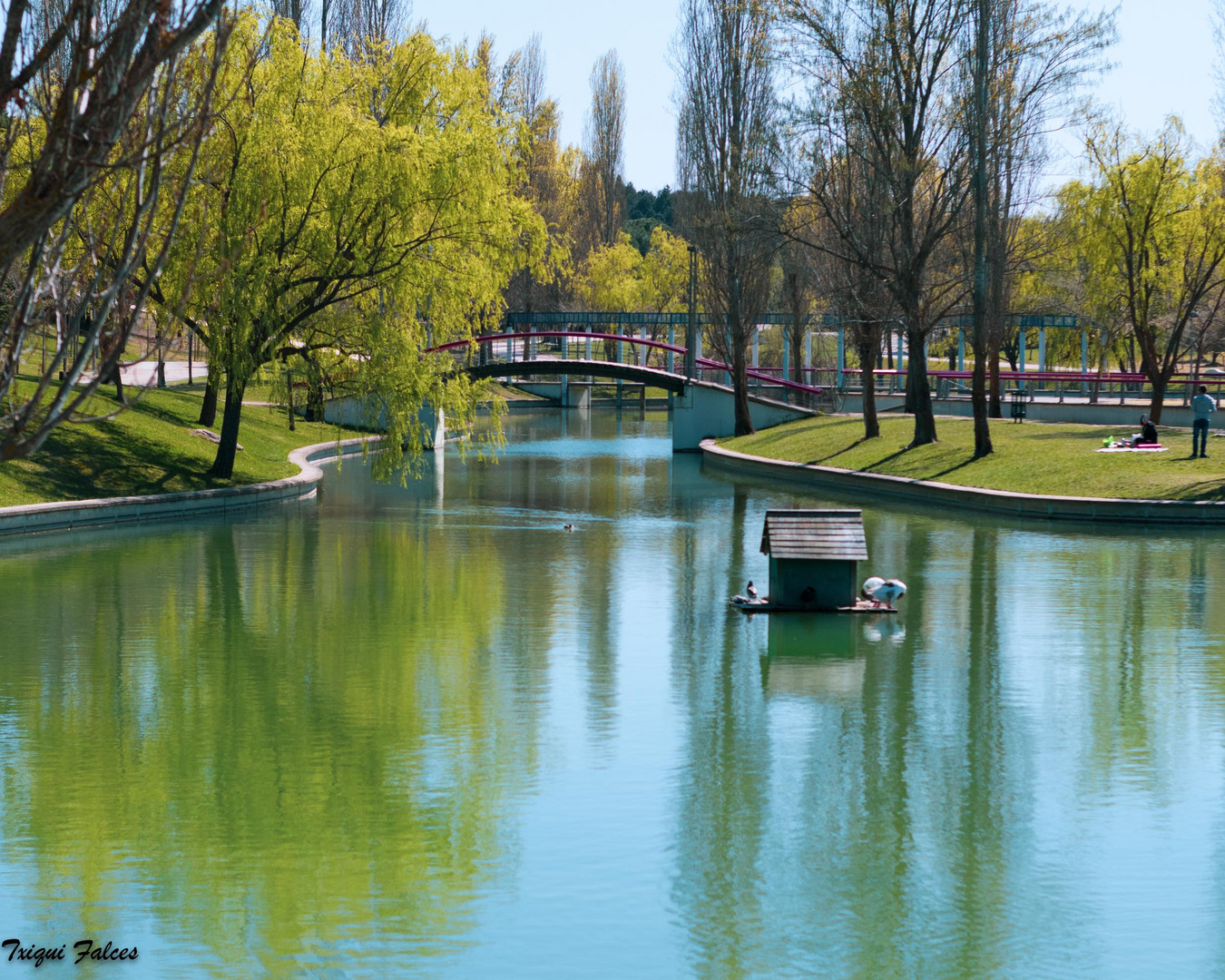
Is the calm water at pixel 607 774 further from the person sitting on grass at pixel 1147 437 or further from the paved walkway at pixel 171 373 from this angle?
the paved walkway at pixel 171 373

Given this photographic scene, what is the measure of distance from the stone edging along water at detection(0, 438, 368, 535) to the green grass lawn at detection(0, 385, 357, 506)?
2.15ft

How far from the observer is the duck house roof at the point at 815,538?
16.5 meters

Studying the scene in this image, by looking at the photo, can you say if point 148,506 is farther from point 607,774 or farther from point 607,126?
point 607,126

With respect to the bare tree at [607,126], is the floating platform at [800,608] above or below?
below

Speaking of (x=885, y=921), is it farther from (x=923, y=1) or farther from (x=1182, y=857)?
(x=923, y=1)

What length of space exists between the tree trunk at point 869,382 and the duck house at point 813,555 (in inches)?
861

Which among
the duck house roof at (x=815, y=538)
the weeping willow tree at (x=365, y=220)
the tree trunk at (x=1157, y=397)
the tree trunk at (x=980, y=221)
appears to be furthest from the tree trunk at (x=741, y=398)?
the duck house roof at (x=815, y=538)

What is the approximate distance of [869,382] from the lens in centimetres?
3894

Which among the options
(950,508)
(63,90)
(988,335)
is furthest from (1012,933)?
(988,335)

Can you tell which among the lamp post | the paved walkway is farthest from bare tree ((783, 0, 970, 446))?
the paved walkway

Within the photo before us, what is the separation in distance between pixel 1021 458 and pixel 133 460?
62.1 feet

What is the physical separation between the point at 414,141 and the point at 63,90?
22.7m

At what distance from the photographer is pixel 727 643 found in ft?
50.2

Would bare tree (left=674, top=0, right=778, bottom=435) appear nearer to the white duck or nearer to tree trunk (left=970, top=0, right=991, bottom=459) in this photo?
tree trunk (left=970, top=0, right=991, bottom=459)
